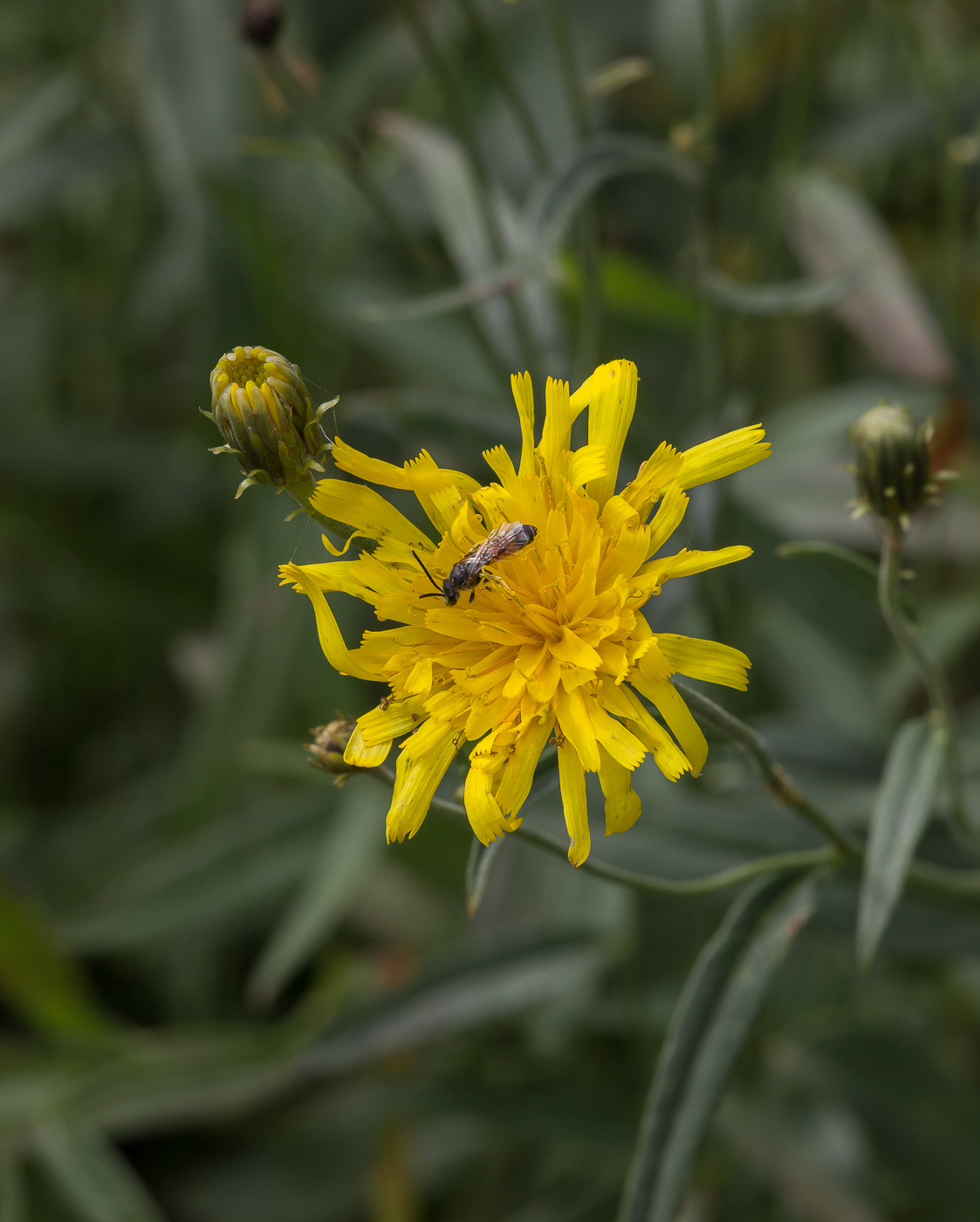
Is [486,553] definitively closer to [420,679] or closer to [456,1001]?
[420,679]

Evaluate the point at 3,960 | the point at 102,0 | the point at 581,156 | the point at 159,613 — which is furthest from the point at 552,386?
the point at 102,0

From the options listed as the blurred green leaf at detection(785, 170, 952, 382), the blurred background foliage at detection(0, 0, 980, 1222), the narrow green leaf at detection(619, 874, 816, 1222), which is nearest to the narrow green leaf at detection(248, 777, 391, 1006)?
the blurred background foliage at detection(0, 0, 980, 1222)

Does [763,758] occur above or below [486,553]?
below

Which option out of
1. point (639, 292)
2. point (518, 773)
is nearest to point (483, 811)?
point (518, 773)

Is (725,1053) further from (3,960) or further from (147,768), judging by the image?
(147,768)

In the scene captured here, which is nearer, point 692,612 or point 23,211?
point 692,612
